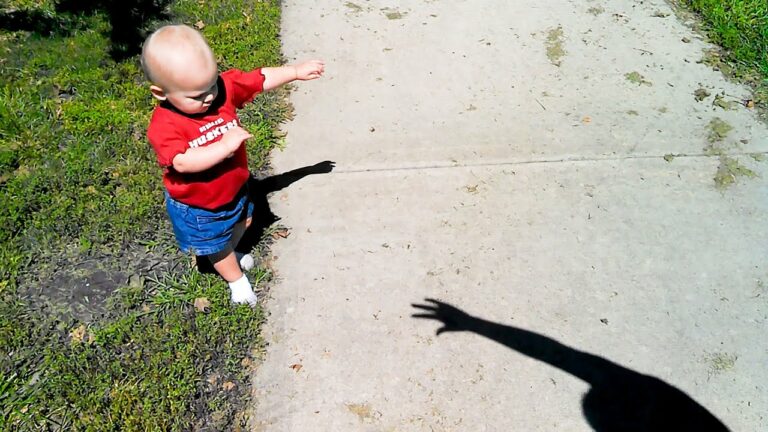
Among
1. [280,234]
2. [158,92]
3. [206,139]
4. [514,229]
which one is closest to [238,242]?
[280,234]

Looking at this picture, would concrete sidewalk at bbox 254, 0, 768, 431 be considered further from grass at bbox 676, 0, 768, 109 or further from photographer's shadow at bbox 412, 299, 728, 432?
grass at bbox 676, 0, 768, 109

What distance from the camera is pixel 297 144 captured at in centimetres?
386

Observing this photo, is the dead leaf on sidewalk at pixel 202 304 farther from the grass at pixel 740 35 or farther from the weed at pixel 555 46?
the grass at pixel 740 35

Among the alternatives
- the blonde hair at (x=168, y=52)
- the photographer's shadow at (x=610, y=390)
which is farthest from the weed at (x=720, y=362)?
the blonde hair at (x=168, y=52)

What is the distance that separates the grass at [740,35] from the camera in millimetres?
4254

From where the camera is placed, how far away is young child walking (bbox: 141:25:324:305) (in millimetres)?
2191

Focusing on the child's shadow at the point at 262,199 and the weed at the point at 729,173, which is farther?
the weed at the point at 729,173

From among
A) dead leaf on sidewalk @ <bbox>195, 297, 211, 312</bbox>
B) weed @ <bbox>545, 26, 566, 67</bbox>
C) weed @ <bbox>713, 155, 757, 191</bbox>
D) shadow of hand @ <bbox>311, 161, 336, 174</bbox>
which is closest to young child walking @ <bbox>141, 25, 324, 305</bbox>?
dead leaf on sidewalk @ <bbox>195, 297, 211, 312</bbox>

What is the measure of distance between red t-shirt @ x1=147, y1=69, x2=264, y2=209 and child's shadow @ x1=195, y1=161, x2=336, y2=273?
617 millimetres

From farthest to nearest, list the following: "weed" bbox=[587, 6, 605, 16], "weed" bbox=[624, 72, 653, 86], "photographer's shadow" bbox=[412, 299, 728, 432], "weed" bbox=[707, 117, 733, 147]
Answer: "weed" bbox=[587, 6, 605, 16] → "weed" bbox=[624, 72, 653, 86] → "weed" bbox=[707, 117, 733, 147] → "photographer's shadow" bbox=[412, 299, 728, 432]

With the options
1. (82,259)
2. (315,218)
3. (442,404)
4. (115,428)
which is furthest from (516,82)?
(115,428)

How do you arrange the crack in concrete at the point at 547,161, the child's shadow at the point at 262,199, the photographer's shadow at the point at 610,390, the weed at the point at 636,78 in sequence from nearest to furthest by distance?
the photographer's shadow at the point at 610,390 → the child's shadow at the point at 262,199 → the crack in concrete at the point at 547,161 → the weed at the point at 636,78

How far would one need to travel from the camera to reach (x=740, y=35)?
179 inches

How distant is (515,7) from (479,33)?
0.53m
